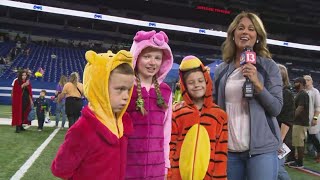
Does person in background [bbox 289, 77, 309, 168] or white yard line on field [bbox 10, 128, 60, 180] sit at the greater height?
person in background [bbox 289, 77, 309, 168]

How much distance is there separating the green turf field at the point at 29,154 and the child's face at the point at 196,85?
11.8ft

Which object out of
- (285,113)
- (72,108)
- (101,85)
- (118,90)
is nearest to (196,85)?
(118,90)

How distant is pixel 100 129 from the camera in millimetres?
2248

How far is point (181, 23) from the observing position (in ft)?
152

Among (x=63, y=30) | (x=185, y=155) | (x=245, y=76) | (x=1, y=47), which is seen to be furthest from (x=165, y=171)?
(x=63, y=30)

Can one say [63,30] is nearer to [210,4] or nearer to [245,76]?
[210,4]

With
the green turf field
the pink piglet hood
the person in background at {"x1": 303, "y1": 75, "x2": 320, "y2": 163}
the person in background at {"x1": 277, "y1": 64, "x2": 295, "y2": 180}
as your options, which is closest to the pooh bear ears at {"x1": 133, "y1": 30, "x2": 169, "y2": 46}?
the pink piglet hood

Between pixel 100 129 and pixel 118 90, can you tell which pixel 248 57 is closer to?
pixel 118 90

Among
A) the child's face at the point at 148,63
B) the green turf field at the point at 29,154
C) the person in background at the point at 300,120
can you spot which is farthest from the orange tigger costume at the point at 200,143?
the person in background at the point at 300,120

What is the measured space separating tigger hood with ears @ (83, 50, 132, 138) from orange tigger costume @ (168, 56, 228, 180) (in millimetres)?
669

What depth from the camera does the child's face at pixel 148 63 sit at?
296 centimetres

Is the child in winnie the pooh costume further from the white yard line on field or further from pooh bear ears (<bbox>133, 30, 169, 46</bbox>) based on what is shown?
the white yard line on field

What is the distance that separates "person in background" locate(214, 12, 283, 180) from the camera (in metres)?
2.74

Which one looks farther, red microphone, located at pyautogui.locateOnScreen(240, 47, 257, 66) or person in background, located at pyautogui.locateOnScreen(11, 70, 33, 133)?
person in background, located at pyautogui.locateOnScreen(11, 70, 33, 133)
